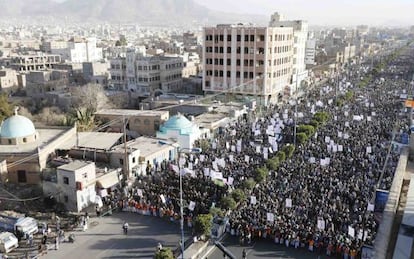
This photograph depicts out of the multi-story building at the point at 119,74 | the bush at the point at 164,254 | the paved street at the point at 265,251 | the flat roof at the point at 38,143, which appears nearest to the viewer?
the bush at the point at 164,254

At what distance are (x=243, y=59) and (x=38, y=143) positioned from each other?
106ft

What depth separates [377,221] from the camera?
20.2m

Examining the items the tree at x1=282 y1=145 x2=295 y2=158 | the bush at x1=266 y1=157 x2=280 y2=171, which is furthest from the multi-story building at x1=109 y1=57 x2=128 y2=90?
the bush at x1=266 y1=157 x2=280 y2=171

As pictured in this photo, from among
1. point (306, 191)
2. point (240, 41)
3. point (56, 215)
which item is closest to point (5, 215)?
point (56, 215)

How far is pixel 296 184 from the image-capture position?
81.6 ft

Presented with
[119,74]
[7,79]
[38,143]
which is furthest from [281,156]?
[7,79]

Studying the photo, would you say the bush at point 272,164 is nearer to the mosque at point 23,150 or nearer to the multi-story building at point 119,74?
the mosque at point 23,150

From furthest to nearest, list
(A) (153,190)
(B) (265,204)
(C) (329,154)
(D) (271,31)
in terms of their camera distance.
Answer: (D) (271,31)
(C) (329,154)
(A) (153,190)
(B) (265,204)

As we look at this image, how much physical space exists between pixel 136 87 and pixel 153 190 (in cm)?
4074

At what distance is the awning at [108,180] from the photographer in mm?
26062

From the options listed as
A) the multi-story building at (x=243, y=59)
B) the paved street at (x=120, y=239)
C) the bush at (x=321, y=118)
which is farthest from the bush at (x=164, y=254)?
the multi-story building at (x=243, y=59)

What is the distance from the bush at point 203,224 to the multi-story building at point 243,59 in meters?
38.8

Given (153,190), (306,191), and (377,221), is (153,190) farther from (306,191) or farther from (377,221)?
(377,221)

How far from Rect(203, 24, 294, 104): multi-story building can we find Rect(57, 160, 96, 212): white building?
114 feet
